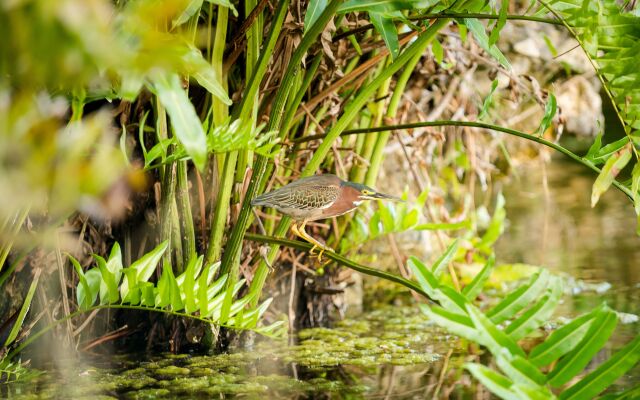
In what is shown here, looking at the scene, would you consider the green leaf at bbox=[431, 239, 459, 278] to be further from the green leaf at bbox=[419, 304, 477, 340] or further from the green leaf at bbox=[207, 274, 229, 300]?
the green leaf at bbox=[207, 274, 229, 300]

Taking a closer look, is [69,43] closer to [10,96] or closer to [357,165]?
[10,96]

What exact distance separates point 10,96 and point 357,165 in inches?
67.6

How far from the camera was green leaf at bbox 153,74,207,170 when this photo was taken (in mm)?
Result: 961

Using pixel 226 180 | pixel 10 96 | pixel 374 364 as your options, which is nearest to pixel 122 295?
pixel 226 180

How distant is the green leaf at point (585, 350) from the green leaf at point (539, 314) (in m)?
0.06

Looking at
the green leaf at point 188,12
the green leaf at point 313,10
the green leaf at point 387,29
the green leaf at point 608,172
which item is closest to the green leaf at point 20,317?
the green leaf at point 188,12

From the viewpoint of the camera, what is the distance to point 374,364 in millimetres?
2137

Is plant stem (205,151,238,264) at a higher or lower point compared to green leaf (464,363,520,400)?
higher

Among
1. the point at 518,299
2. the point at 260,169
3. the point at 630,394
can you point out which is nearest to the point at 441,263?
the point at 518,299

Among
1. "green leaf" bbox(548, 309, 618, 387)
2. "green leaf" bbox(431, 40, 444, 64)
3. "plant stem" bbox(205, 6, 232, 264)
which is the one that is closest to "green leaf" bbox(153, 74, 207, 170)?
"green leaf" bbox(548, 309, 618, 387)

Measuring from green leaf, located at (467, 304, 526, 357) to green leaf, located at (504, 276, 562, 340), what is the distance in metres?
0.03

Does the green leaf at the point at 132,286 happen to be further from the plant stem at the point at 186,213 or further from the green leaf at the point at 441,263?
the green leaf at the point at 441,263

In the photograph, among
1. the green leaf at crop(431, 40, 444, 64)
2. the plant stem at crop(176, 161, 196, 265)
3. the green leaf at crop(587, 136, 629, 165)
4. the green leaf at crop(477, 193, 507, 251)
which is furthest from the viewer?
the green leaf at crop(477, 193, 507, 251)

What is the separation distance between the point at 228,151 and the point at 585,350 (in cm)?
87
